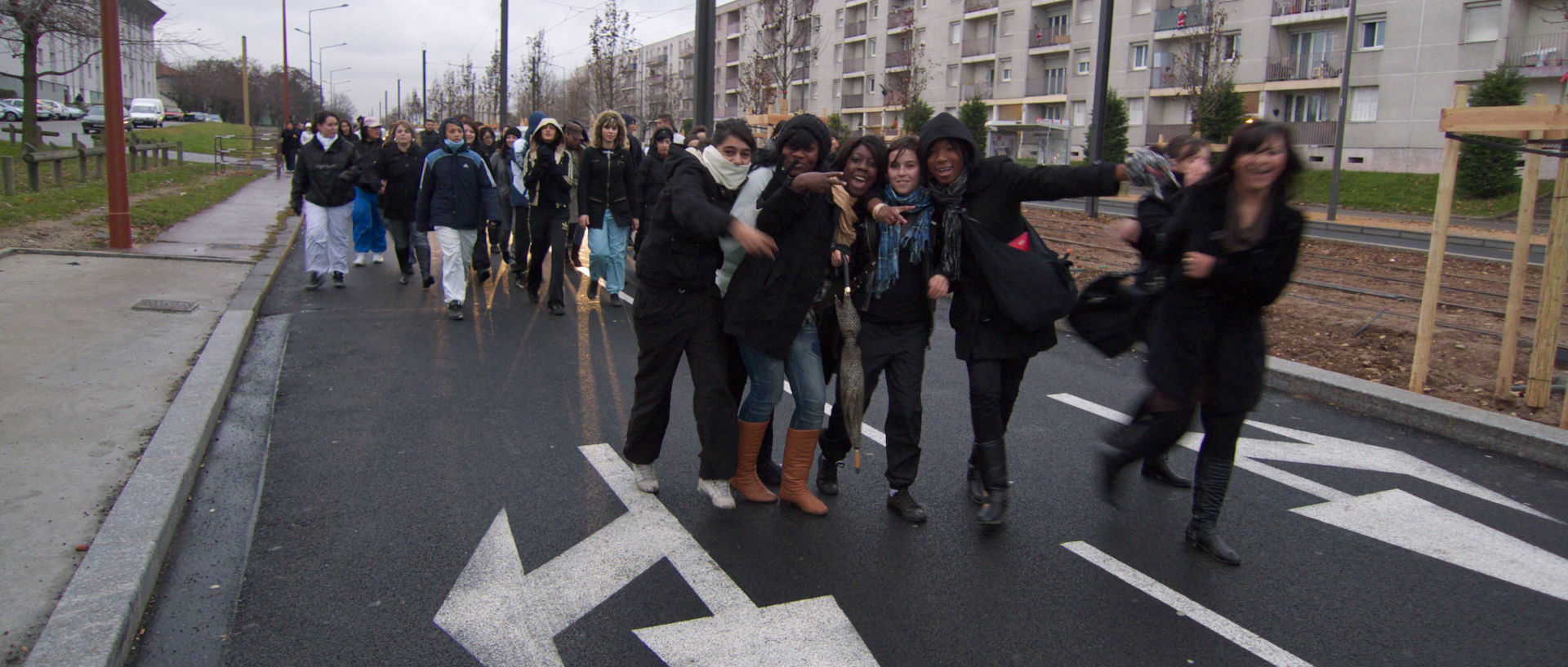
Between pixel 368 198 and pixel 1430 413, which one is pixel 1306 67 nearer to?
pixel 368 198

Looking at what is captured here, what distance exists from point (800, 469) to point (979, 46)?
Result: 189ft

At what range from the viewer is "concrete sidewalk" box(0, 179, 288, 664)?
144 inches

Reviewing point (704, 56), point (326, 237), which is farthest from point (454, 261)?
point (704, 56)

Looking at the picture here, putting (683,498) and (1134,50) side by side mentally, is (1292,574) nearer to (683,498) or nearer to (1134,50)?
(683,498)

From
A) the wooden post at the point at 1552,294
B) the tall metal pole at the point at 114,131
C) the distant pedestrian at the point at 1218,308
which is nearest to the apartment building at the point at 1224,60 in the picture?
the tall metal pole at the point at 114,131

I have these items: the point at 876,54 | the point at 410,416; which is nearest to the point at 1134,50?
the point at 876,54

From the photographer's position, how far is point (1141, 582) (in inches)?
151

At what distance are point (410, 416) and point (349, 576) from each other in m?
2.29

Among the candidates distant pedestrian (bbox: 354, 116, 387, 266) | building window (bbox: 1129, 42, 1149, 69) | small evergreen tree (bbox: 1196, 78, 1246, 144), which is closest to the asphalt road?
distant pedestrian (bbox: 354, 116, 387, 266)

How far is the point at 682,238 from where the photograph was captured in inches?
171

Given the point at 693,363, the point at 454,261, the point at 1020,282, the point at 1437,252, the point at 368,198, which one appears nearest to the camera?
the point at 1020,282

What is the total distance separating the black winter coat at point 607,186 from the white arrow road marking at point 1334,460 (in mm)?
5353

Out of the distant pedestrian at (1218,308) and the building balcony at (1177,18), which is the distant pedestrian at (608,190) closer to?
the distant pedestrian at (1218,308)

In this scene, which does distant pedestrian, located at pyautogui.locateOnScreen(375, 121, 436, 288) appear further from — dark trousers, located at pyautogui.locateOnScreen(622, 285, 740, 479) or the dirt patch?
the dirt patch
